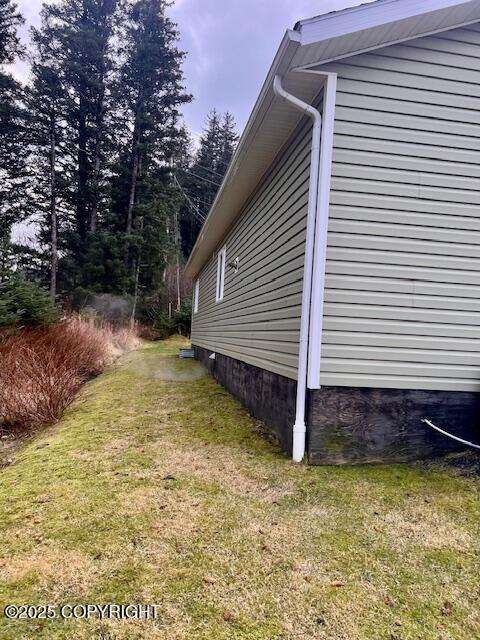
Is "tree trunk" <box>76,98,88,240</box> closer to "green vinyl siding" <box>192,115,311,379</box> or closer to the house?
"green vinyl siding" <box>192,115,311,379</box>

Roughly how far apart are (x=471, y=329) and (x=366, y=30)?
2.57 m

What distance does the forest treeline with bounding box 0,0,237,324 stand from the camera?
17.6m

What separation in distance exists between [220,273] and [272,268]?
165 inches

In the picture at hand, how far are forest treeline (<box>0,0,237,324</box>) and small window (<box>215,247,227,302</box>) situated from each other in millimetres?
10755

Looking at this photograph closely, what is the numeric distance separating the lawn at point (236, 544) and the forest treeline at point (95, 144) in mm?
15881

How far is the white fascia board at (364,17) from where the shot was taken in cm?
282

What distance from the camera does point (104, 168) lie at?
2028 centimetres

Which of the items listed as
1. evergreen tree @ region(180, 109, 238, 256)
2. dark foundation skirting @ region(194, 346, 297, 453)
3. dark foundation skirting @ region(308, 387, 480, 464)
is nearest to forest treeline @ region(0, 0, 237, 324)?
evergreen tree @ region(180, 109, 238, 256)

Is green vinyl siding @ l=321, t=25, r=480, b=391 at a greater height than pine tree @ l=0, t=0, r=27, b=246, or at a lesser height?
lesser

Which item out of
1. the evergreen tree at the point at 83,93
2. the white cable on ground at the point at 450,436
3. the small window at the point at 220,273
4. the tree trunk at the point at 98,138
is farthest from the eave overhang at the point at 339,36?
the tree trunk at the point at 98,138

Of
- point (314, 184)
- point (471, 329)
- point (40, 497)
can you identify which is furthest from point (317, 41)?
point (40, 497)

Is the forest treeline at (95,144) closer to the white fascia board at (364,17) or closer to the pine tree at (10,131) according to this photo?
the pine tree at (10,131)

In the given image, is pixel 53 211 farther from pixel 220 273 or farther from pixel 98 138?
pixel 220 273

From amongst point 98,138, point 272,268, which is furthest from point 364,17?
point 98,138
